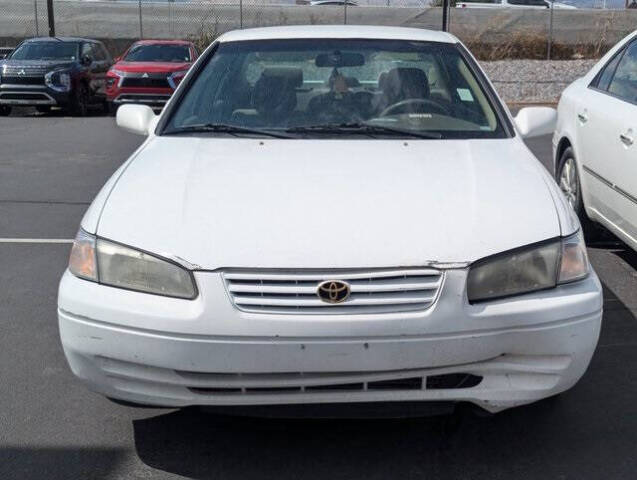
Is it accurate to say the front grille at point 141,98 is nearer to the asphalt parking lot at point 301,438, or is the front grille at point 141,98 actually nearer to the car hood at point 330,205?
the asphalt parking lot at point 301,438

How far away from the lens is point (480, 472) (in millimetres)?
3293

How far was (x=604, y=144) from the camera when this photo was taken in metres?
5.50

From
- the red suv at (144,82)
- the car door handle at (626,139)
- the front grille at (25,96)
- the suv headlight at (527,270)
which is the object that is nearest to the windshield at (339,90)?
the car door handle at (626,139)

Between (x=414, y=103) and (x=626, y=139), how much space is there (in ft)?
4.30

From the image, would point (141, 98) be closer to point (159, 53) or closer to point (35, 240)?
point (159, 53)

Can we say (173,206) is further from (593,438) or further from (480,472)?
(593,438)

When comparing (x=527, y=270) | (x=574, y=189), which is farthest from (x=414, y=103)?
(x=574, y=189)

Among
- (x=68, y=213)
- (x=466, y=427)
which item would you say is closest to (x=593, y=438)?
(x=466, y=427)

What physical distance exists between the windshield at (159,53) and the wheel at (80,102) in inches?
40.6

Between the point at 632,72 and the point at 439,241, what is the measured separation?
10.5 ft

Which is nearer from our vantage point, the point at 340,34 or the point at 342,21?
the point at 340,34

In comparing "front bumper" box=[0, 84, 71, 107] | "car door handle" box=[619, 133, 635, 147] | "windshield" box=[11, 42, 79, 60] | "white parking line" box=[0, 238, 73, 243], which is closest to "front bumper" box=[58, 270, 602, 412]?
"car door handle" box=[619, 133, 635, 147]

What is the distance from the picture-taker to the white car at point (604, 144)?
512 cm

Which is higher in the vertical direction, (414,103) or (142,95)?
(414,103)
